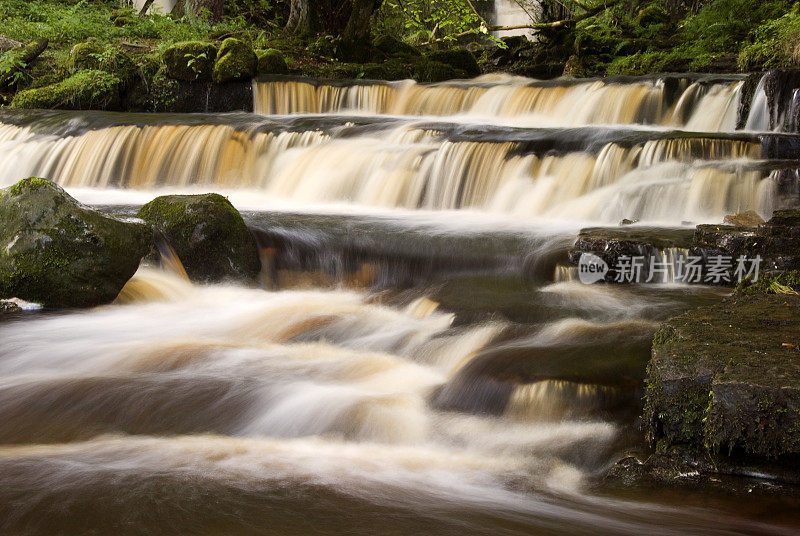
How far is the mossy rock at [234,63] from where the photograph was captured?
13961 millimetres

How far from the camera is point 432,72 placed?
626 inches

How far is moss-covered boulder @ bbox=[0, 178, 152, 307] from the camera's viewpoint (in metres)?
5.96

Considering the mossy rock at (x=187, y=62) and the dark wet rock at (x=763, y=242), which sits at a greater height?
the mossy rock at (x=187, y=62)

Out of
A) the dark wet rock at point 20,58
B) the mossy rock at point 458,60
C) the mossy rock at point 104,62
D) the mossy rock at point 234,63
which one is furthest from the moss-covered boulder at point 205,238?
the mossy rock at point 458,60

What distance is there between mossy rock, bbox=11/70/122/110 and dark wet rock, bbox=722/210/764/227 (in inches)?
438

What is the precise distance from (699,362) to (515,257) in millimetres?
3355

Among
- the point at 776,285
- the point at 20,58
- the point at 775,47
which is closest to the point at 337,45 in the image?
the point at 20,58

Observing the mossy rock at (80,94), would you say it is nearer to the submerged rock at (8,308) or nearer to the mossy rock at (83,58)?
the mossy rock at (83,58)

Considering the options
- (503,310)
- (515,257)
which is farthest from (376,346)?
(515,257)

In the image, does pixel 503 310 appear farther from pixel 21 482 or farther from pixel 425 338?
pixel 21 482

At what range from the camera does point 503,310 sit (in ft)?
18.7

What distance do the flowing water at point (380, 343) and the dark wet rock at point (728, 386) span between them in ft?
0.82

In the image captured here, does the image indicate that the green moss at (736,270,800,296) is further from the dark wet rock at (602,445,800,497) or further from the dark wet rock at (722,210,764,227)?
the dark wet rock at (602,445,800,497)

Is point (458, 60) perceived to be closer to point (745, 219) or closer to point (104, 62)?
point (104, 62)
